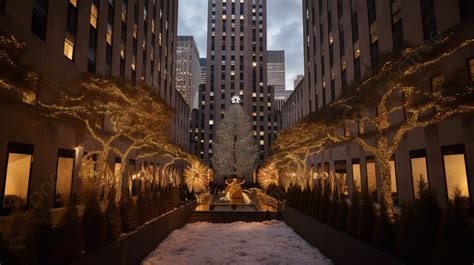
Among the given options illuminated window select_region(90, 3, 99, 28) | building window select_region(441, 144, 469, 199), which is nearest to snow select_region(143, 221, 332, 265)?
building window select_region(441, 144, 469, 199)

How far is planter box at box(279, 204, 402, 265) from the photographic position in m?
7.60

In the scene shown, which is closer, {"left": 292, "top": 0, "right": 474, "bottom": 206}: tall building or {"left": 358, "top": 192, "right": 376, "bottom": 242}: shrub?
{"left": 358, "top": 192, "right": 376, "bottom": 242}: shrub

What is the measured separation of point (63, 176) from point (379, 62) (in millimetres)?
21704

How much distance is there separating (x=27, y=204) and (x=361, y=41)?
30589 millimetres

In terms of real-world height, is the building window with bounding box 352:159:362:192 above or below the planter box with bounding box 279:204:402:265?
above

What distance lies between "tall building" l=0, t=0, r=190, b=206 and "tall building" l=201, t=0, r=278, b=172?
202ft

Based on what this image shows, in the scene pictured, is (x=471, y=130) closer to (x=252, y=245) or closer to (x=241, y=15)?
(x=252, y=245)

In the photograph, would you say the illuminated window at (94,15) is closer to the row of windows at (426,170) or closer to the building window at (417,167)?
the row of windows at (426,170)

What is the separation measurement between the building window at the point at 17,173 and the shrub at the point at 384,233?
678 inches

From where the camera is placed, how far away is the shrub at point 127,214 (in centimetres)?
1052

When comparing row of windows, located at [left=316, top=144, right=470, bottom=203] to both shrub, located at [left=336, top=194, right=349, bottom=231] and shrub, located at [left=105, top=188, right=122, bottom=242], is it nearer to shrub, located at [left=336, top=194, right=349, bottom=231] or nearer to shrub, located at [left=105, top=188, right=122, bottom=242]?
shrub, located at [left=336, top=194, right=349, bottom=231]

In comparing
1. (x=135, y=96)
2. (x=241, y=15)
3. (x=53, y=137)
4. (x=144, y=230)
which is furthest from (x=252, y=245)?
(x=241, y=15)

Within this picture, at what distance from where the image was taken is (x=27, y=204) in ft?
53.9

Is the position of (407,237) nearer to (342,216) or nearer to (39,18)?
(342,216)
